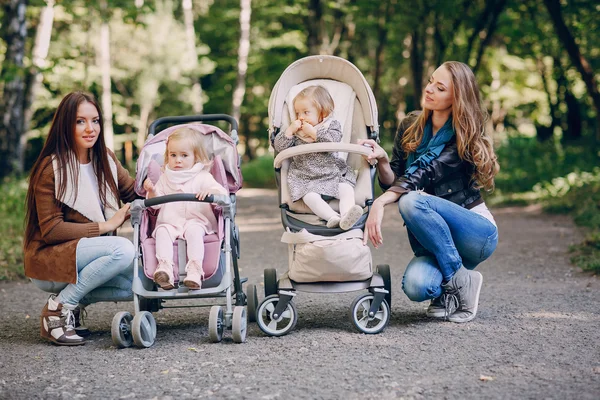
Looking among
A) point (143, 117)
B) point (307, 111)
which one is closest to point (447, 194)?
point (307, 111)

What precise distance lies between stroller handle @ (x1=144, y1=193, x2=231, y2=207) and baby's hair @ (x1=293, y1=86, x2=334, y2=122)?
924 mm

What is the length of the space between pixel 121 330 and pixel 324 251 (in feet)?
4.38

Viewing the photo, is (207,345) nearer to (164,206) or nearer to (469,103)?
(164,206)

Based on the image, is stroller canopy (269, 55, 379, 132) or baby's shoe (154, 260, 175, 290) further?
stroller canopy (269, 55, 379, 132)

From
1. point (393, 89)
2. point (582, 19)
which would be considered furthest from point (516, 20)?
point (393, 89)

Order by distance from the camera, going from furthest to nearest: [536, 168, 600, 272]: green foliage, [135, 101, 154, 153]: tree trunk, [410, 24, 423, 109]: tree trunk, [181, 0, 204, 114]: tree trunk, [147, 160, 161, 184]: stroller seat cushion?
[135, 101, 154, 153]: tree trunk < [181, 0, 204, 114]: tree trunk < [410, 24, 423, 109]: tree trunk < [536, 168, 600, 272]: green foliage < [147, 160, 161, 184]: stroller seat cushion

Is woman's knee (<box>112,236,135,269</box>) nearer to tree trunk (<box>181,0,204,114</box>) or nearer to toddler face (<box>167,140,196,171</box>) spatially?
toddler face (<box>167,140,196,171</box>)

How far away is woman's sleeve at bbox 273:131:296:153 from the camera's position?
5047 mm

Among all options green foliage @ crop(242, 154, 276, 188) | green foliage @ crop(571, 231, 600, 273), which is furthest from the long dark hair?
green foliage @ crop(242, 154, 276, 188)

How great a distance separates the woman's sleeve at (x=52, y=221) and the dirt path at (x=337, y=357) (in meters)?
0.72

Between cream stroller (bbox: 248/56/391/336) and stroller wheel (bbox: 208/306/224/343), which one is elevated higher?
cream stroller (bbox: 248/56/391/336)

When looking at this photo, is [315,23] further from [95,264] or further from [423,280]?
[95,264]

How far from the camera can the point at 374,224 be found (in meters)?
4.70

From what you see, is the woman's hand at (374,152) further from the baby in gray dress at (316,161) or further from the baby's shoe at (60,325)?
the baby's shoe at (60,325)
